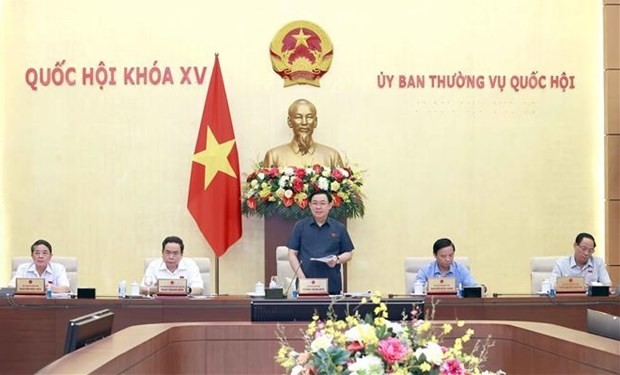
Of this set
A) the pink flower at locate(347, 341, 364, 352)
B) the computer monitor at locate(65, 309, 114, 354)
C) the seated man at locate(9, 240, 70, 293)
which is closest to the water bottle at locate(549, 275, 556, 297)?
the seated man at locate(9, 240, 70, 293)

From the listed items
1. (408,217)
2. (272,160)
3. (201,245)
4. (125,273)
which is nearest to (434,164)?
(408,217)

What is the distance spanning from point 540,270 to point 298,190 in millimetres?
1910

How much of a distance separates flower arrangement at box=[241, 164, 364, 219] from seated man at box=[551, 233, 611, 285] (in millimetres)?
1721

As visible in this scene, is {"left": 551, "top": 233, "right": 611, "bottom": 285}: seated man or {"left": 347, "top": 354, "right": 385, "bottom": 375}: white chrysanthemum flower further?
{"left": 551, "top": 233, "right": 611, "bottom": 285}: seated man

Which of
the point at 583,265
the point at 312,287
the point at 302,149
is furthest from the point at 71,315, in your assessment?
the point at 583,265

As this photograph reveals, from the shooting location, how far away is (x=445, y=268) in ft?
21.7

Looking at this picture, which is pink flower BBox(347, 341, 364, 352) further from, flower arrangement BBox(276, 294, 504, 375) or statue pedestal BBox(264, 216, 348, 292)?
statue pedestal BBox(264, 216, 348, 292)

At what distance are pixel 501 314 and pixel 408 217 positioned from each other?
2708mm

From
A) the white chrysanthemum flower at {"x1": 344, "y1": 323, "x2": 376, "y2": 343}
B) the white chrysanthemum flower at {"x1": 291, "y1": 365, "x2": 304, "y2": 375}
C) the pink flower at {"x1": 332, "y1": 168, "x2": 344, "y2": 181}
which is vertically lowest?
the white chrysanthemum flower at {"x1": 291, "y1": 365, "x2": 304, "y2": 375}

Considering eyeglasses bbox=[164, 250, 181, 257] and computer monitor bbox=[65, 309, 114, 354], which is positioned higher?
eyeglasses bbox=[164, 250, 181, 257]

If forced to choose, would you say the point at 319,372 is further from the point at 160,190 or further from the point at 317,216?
the point at 160,190

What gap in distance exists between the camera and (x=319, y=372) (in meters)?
2.35

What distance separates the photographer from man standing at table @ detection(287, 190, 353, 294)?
6395 millimetres

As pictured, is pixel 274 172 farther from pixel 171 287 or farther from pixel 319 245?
pixel 171 287
